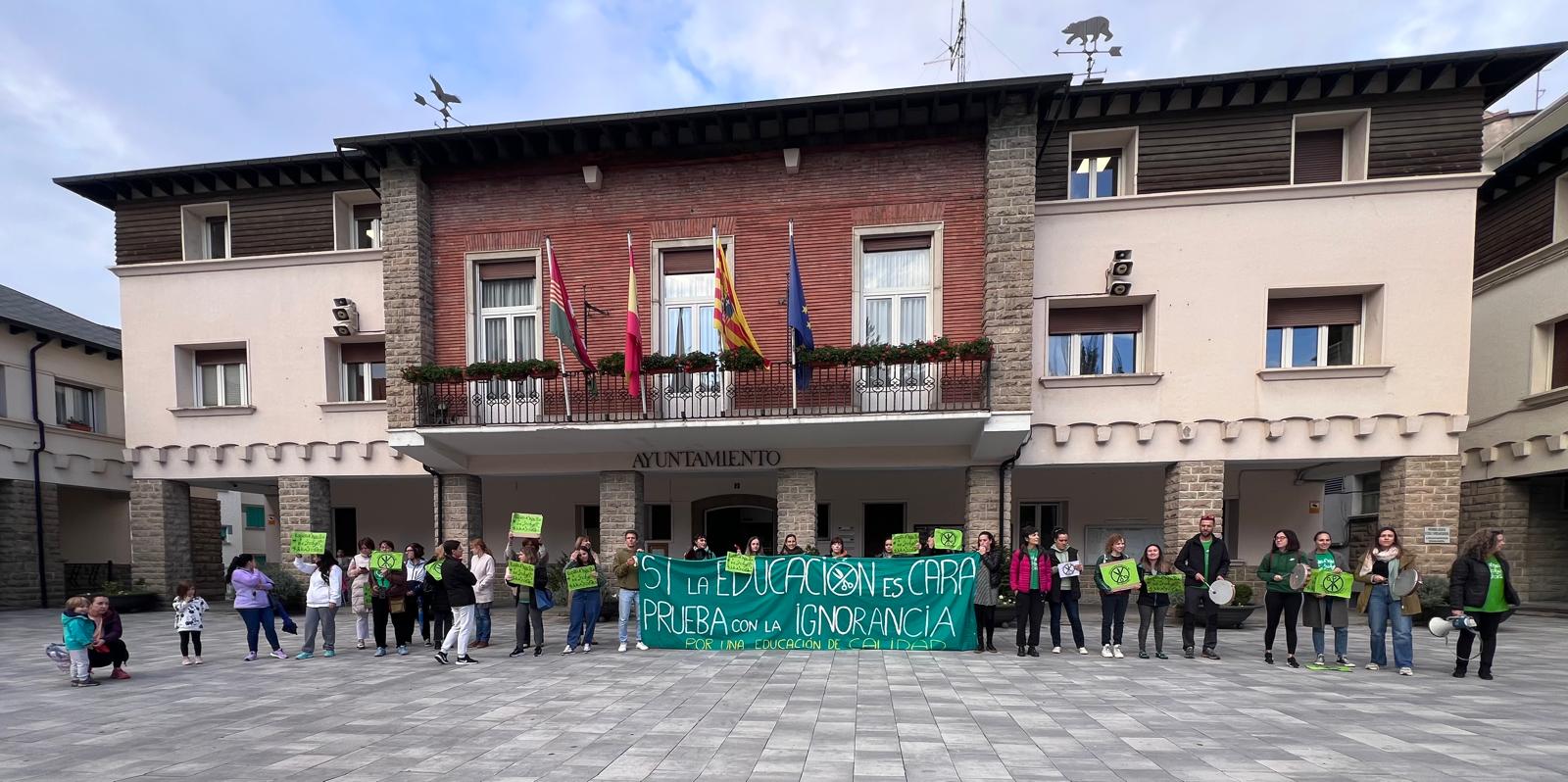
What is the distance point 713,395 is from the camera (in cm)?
1284

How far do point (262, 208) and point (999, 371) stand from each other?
17688mm

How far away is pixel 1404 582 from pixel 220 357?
77.2 feet

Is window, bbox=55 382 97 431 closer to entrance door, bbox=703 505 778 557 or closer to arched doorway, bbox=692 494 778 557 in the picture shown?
arched doorway, bbox=692 494 778 557

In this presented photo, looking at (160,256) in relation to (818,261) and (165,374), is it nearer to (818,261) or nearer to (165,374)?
(165,374)

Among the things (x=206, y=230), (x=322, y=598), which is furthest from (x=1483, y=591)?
(x=206, y=230)

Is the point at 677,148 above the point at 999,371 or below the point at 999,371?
above

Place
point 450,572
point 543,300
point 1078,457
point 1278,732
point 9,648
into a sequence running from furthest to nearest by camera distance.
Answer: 1. point 543,300
2. point 1078,457
3. point 9,648
4. point 450,572
5. point 1278,732

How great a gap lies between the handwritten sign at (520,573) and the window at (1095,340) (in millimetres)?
10661

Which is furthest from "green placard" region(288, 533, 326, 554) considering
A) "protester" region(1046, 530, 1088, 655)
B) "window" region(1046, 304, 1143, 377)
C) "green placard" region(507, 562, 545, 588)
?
"window" region(1046, 304, 1143, 377)

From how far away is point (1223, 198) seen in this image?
12586 mm

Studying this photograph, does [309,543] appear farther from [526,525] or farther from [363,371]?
[363,371]

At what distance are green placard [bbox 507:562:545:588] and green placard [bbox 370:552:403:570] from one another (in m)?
1.92

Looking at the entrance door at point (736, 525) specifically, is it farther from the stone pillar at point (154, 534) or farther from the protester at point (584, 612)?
the stone pillar at point (154, 534)

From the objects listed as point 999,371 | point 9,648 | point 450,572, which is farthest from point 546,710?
point 9,648
